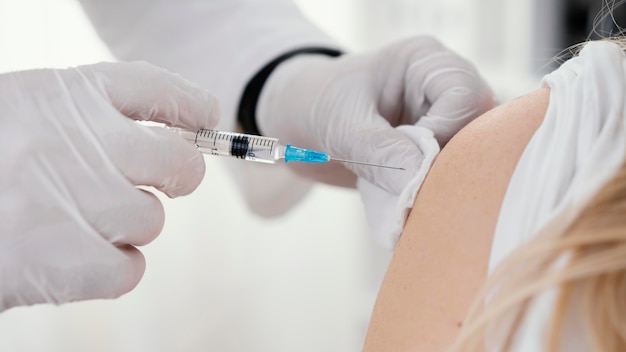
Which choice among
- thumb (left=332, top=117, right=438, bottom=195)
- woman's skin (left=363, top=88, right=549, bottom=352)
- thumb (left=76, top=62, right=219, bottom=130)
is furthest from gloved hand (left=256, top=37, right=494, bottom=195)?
thumb (left=76, top=62, right=219, bottom=130)

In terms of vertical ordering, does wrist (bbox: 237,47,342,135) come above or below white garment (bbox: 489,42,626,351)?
below

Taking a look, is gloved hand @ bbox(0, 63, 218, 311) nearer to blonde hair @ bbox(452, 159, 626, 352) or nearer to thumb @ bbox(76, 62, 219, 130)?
thumb @ bbox(76, 62, 219, 130)

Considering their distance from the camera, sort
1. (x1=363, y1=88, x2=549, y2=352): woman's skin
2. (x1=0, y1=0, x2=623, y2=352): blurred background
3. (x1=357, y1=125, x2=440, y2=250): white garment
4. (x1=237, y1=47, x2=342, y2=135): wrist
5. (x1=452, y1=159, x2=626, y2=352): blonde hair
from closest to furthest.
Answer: (x1=452, y1=159, x2=626, y2=352): blonde hair, (x1=363, y1=88, x2=549, y2=352): woman's skin, (x1=357, y1=125, x2=440, y2=250): white garment, (x1=237, y1=47, x2=342, y2=135): wrist, (x1=0, y1=0, x2=623, y2=352): blurred background

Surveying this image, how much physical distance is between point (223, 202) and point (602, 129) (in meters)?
1.57

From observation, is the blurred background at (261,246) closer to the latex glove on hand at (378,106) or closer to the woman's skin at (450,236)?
the latex glove on hand at (378,106)

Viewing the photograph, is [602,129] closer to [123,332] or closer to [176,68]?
[176,68]

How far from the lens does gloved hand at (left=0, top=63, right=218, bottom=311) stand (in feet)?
2.76

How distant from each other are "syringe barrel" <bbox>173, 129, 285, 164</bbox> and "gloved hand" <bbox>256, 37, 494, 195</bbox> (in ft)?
0.54

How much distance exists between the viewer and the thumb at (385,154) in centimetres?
98

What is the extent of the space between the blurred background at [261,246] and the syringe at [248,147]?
0.89 meters

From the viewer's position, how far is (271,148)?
0.98m

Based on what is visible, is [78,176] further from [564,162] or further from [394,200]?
[564,162]

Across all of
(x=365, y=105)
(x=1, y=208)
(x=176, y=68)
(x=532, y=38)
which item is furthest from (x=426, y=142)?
(x=532, y=38)

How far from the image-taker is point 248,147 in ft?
3.26
